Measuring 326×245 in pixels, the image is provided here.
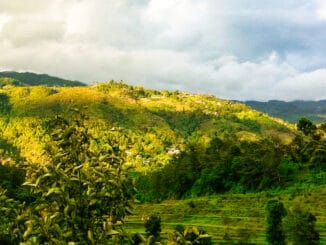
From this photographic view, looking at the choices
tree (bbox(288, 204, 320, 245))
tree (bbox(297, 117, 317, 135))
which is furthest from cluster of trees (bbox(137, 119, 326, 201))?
tree (bbox(288, 204, 320, 245))

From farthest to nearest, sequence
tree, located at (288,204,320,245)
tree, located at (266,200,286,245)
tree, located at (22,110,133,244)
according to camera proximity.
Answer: tree, located at (266,200,286,245) < tree, located at (288,204,320,245) < tree, located at (22,110,133,244)

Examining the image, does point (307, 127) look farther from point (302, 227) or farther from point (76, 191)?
point (76, 191)

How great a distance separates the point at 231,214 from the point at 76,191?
3345 inches

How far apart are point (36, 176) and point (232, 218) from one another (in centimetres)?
8073

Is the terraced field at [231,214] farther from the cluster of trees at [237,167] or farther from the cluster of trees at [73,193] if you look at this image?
the cluster of trees at [73,193]

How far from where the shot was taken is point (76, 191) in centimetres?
977

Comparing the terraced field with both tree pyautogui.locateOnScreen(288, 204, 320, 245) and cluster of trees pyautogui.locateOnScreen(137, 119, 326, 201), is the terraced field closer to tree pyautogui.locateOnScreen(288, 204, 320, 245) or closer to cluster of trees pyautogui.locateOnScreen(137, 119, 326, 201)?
tree pyautogui.locateOnScreen(288, 204, 320, 245)

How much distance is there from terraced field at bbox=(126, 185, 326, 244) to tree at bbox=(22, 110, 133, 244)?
6301 cm

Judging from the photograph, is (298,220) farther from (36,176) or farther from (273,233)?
(36,176)

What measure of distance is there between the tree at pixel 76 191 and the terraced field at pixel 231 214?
6301 cm

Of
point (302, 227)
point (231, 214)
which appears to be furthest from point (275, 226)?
point (231, 214)

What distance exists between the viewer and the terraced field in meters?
76.4

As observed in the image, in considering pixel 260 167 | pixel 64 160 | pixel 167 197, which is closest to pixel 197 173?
pixel 167 197

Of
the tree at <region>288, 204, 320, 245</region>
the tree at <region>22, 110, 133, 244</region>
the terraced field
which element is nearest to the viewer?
the tree at <region>22, 110, 133, 244</region>
